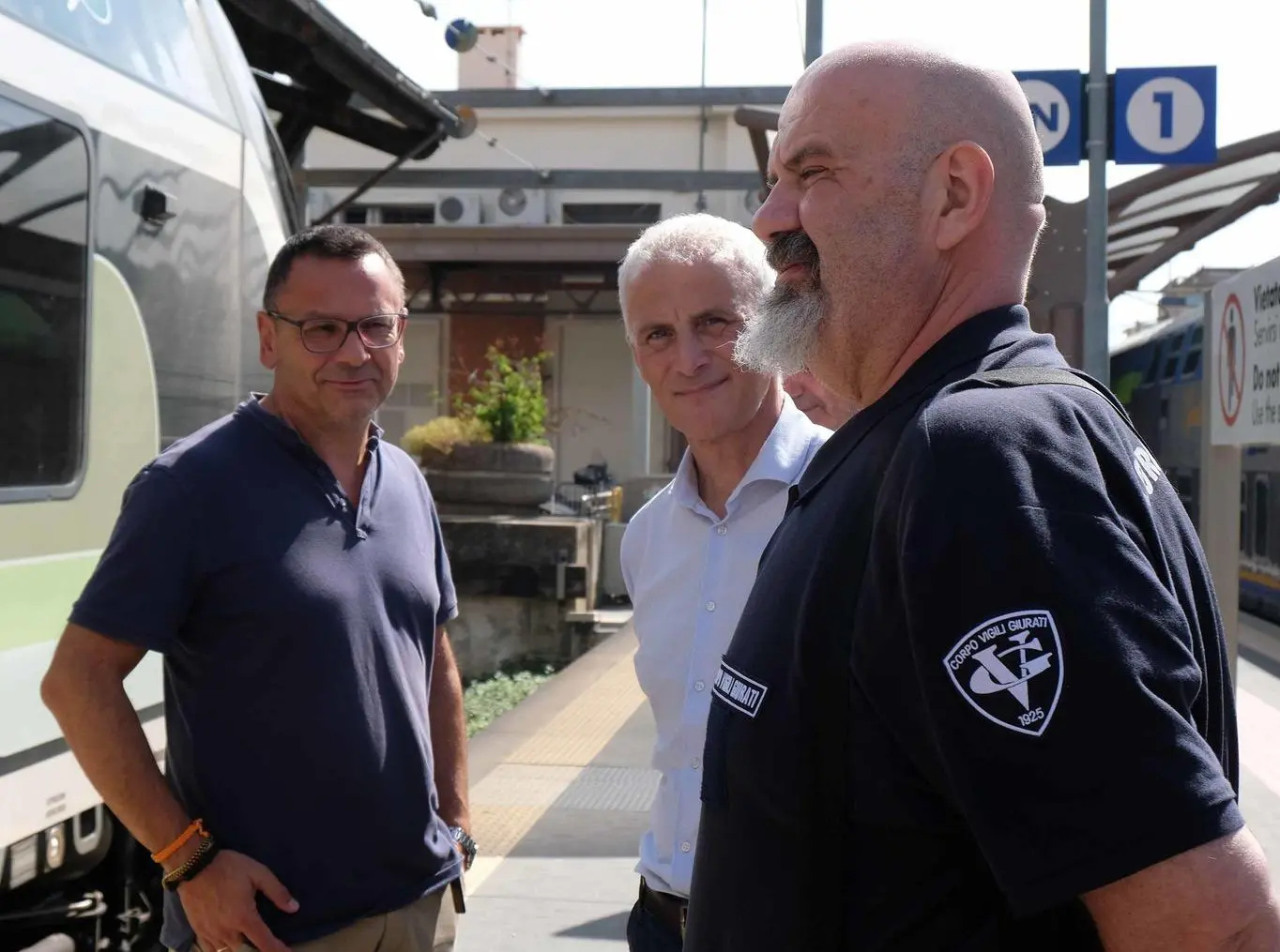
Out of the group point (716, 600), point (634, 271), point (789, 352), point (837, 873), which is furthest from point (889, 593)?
point (634, 271)

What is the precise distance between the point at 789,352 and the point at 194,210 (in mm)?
2832

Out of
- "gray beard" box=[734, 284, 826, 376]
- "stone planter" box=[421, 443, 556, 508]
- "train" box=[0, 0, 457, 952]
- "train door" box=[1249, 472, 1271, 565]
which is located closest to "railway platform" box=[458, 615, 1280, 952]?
"train" box=[0, 0, 457, 952]

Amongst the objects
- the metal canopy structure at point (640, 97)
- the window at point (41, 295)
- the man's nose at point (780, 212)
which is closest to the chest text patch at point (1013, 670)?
the man's nose at point (780, 212)

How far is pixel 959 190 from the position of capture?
134 cm

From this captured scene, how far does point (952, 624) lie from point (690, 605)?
4.16ft

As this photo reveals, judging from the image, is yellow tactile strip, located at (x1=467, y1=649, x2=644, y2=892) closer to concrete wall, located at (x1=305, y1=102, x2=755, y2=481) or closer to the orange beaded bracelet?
the orange beaded bracelet

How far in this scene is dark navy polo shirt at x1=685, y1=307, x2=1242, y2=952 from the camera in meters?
1.04

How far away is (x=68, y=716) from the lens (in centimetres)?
226

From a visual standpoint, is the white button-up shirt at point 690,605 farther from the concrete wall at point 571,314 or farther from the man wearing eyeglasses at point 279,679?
the concrete wall at point 571,314

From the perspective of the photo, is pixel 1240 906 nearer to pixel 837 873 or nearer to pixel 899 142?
pixel 837 873

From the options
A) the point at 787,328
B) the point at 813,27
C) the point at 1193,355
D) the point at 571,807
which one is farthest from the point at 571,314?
the point at 787,328

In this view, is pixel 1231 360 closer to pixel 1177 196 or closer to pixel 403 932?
pixel 403 932

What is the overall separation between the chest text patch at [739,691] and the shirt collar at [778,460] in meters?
0.89

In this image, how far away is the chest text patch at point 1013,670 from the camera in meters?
1.04
